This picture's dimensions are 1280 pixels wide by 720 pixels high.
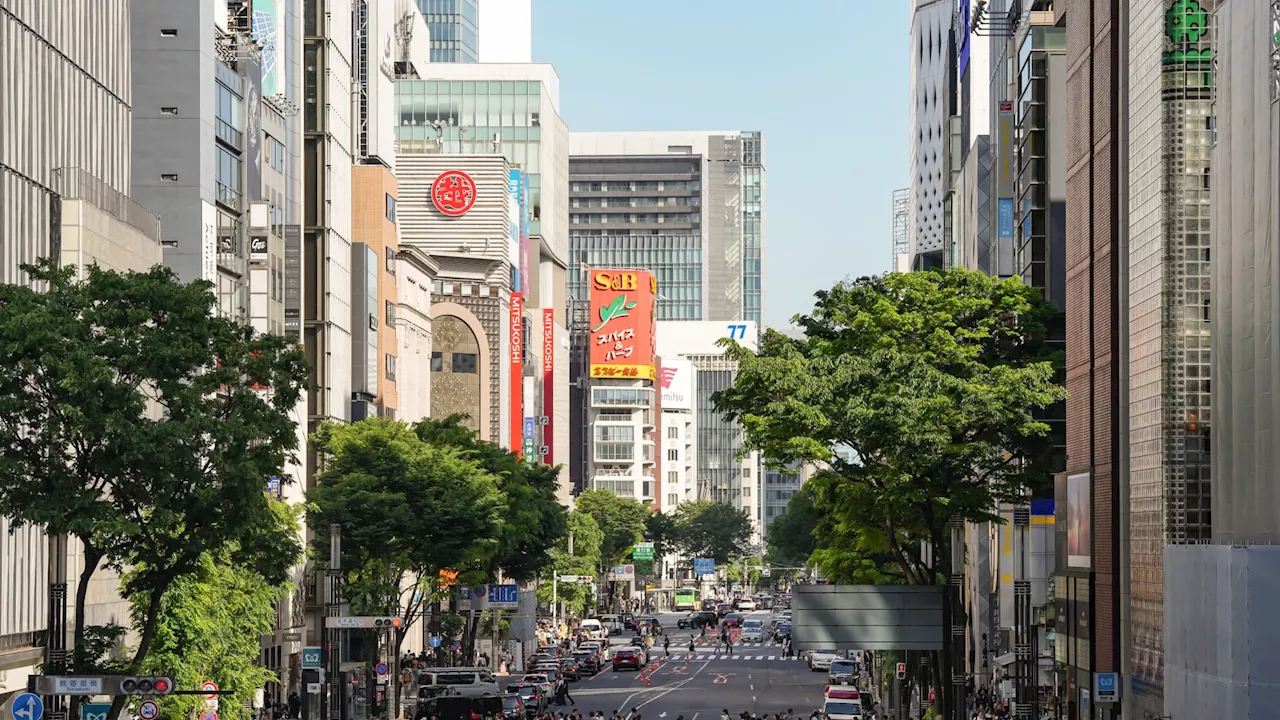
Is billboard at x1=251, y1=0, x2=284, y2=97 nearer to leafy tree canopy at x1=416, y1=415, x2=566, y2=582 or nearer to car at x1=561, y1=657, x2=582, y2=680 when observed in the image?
leafy tree canopy at x1=416, y1=415, x2=566, y2=582

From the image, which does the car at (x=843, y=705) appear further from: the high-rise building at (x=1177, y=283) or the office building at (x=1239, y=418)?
the office building at (x=1239, y=418)

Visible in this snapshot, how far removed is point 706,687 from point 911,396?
51.4 m

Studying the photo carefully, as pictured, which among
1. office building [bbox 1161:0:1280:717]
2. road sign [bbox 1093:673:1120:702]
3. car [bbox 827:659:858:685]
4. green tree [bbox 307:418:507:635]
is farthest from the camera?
car [bbox 827:659:858:685]

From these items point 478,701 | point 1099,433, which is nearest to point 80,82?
point 478,701

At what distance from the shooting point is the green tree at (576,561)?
511 feet

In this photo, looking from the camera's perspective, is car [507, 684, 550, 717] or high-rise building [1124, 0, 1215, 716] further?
car [507, 684, 550, 717]

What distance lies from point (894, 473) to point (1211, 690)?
55.4ft

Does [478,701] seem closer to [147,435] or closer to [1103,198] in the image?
[1103,198]

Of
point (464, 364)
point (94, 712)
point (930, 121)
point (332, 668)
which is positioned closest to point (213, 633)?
point (94, 712)

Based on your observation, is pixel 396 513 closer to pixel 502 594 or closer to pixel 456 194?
pixel 502 594

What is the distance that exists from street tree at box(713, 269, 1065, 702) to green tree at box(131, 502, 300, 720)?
14.2 m

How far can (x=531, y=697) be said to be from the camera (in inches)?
3346

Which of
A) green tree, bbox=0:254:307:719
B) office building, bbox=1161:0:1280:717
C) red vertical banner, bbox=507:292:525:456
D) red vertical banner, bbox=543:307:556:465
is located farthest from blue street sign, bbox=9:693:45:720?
red vertical banner, bbox=543:307:556:465

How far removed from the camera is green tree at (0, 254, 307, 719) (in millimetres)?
40188
